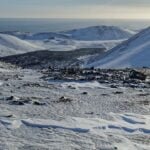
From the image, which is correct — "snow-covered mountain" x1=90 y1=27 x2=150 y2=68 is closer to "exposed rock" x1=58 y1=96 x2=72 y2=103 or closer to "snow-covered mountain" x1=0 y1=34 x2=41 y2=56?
"exposed rock" x1=58 y1=96 x2=72 y2=103

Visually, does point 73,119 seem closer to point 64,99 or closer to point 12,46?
point 64,99

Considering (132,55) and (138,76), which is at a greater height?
(132,55)

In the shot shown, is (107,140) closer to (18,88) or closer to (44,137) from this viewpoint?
(44,137)

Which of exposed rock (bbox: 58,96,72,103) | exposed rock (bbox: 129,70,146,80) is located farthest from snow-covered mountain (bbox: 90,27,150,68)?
exposed rock (bbox: 58,96,72,103)

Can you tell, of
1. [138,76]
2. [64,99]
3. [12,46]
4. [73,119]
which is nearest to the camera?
[73,119]

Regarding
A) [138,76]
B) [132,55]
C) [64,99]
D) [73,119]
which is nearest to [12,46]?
[132,55]

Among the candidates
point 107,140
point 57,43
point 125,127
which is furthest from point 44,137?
point 57,43
